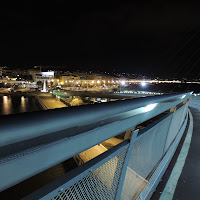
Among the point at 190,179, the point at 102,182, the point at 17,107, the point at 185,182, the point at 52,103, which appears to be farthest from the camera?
the point at 52,103

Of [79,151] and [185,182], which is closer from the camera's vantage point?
[79,151]

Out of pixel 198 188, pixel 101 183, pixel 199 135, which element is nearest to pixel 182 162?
pixel 198 188

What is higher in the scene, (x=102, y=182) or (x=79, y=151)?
(x=79, y=151)

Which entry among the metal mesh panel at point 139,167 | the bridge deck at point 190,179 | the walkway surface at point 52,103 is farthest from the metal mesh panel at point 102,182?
the walkway surface at point 52,103

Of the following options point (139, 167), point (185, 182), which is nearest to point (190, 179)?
point (185, 182)

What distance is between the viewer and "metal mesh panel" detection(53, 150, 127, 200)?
4.54ft

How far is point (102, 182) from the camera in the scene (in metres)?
1.76

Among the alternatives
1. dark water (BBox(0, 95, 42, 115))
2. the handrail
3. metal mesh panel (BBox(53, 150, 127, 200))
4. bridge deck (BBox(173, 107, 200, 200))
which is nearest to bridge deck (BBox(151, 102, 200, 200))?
bridge deck (BBox(173, 107, 200, 200))

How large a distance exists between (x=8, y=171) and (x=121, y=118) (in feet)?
3.31

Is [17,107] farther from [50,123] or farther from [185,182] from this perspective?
[50,123]

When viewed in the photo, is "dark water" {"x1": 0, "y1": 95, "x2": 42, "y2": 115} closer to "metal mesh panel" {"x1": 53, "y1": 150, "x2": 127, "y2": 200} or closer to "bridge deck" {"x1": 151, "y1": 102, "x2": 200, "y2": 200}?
"bridge deck" {"x1": 151, "y1": 102, "x2": 200, "y2": 200}

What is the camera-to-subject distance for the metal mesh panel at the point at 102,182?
1.38 metres

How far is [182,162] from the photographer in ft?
14.1

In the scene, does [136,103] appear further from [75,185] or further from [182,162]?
[182,162]
